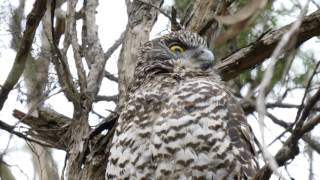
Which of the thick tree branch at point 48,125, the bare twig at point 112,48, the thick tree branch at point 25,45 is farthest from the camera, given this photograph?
the bare twig at point 112,48

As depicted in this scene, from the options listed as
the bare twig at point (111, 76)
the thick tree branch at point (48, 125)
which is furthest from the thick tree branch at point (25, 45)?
the bare twig at point (111, 76)

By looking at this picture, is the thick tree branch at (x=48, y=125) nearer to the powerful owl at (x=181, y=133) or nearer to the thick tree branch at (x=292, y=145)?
the powerful owl at (x=181, y=133)

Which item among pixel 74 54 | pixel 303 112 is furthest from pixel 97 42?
pixel 303 112

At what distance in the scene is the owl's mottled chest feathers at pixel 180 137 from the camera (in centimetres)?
348

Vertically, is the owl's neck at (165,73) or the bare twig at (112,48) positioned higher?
the bare twig at (112,48)

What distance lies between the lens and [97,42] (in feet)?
→ 14.7

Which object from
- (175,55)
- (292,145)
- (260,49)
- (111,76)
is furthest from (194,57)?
(292,145)

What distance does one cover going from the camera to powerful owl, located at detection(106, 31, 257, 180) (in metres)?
3.49

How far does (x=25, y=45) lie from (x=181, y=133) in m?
1.08

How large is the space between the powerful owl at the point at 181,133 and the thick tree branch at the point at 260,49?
121 millimetres

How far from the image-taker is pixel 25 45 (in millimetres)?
3662

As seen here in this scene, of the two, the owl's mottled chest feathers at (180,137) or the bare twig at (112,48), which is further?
the bare twig at (112,48)

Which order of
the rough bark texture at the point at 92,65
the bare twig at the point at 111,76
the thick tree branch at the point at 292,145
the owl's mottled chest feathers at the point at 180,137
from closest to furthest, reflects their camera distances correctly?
the thick tree branch at the point at 292,145 → the owl's mottled chest feathers at the point at 180,137 → the rough bark texture at the point at 92,65 → the bare twig at the point at 111,76

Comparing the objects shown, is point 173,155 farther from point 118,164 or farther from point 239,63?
point 239,63
